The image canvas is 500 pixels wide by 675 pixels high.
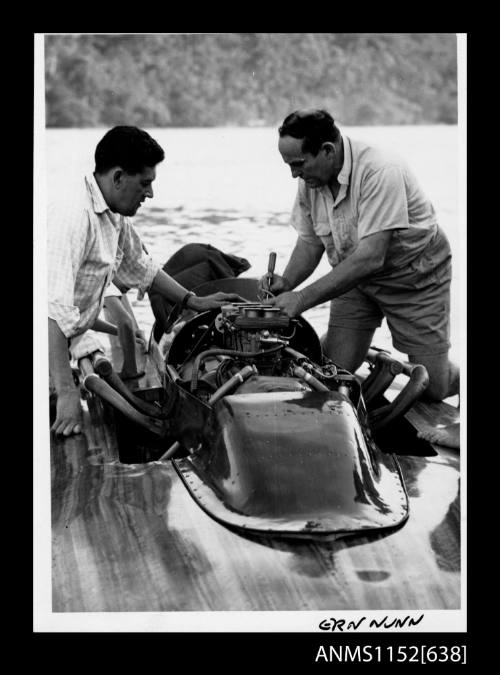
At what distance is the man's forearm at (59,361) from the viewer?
4469 millimetres

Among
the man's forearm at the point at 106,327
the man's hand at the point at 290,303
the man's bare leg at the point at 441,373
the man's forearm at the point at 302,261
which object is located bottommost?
the man's bare leg at the point at 441,373

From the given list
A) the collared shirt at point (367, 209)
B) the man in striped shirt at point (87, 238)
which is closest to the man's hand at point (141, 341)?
the collared shirt at point (367, 209)

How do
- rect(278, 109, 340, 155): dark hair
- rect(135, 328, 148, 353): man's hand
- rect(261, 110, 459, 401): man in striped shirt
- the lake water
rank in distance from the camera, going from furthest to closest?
the lake water → rect(135, 328, 148, 353): man's hand → rect(261, 110, 459, 401): man in striped shirt → rect(278, 109, 340, 155): dark hair

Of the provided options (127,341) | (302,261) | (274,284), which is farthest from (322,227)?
(127,341)

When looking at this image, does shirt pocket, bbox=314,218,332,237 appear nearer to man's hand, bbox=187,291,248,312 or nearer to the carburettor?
man's hand, bbox=187,291,248,312

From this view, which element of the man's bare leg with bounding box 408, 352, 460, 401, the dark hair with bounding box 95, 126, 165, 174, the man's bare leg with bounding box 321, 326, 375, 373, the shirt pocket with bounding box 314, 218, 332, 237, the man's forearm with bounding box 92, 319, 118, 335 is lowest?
the man's bare leg with bounding box 408, 352, 460, 401

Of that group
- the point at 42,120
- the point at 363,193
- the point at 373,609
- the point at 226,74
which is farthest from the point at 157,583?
the point at 226,74

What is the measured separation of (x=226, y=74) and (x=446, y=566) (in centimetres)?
840

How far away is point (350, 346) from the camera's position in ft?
19.1

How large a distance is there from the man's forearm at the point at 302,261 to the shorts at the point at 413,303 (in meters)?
0.34

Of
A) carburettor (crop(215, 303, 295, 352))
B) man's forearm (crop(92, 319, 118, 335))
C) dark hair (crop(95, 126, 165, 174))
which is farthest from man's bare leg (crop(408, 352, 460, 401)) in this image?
man's forearm (crop(92, 319, 118, 335))

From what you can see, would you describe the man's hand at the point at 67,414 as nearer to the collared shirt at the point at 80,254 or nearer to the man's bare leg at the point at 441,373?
the collared shirt at the point at 80,254

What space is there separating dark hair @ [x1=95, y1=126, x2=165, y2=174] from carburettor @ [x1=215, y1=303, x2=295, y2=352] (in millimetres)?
908

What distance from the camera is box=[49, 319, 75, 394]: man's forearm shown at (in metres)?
4.47
